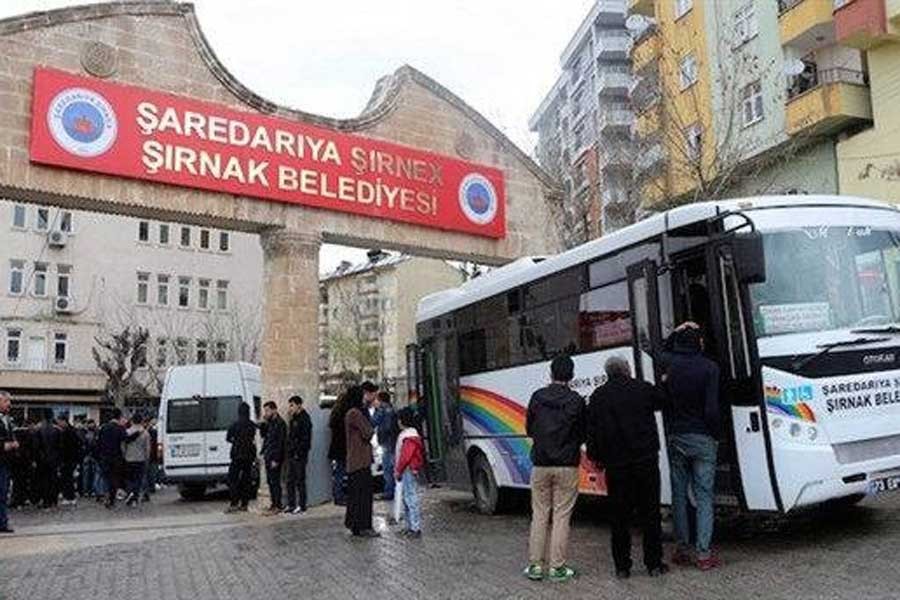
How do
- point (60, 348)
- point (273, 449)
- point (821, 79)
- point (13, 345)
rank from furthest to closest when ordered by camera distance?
point (60, 348) → point (13, 345) → point (821, 79) → point (273, 449)

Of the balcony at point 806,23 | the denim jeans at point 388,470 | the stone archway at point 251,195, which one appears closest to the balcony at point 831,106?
the balcony at point 806,23

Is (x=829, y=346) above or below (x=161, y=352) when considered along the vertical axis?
below

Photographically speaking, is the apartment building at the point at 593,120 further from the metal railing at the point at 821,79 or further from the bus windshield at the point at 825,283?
the bus windshield at the point at 825,283

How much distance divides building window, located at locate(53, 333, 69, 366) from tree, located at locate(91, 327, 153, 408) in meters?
1.32

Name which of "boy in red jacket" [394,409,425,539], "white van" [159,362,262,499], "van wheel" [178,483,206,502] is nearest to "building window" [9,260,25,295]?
"van wheel" [178,483,206,502]

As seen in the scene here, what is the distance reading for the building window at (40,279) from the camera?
4475cm

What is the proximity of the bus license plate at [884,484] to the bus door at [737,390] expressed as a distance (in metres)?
0.87

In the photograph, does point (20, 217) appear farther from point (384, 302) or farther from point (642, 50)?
point (384, 302)

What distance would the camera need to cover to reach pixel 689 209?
866 cm

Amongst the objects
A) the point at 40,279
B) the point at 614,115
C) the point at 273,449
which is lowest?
the point at 273,449

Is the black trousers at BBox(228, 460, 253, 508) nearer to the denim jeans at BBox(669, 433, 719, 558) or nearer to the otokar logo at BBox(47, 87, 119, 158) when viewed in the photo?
the otokar logo at BBox(47, 87, 119, 158)

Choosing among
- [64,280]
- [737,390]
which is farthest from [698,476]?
[64,280]

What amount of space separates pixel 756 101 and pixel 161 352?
32.8 meters

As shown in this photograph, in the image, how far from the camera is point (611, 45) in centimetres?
5675
